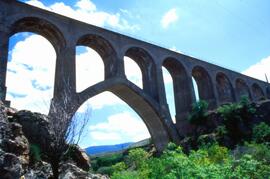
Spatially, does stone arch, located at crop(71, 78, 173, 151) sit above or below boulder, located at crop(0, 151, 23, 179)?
above

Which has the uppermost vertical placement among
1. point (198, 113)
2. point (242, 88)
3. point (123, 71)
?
point (242, 88)

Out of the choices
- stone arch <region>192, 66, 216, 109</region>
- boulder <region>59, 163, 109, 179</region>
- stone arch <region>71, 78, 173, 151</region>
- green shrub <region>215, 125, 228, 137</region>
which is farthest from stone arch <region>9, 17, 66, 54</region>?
stone arch <region>192, 66, 216, 109</region>

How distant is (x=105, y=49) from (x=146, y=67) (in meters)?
4.28

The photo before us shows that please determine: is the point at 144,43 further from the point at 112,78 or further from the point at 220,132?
the point at 220,132

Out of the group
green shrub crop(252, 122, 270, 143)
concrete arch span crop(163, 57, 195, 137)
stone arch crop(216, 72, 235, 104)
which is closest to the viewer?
green shrub crop(252, 122, 270, 143)

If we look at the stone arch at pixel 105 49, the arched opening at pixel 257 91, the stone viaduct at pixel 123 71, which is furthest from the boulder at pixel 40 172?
the arched opening at pixel 257 91

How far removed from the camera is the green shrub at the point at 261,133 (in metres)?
25.6

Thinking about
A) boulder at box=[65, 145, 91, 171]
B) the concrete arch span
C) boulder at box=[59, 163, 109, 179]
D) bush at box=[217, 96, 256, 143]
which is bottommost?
boulder at box=[59, 163, 109, 179]

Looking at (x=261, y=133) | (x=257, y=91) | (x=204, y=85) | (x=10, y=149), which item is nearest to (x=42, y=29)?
(x=10, y=149)

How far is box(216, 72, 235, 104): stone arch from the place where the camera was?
35.0m

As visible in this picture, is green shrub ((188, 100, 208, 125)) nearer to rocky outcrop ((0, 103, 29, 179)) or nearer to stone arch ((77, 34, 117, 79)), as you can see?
stone arch ((77, 34, 117, 79))

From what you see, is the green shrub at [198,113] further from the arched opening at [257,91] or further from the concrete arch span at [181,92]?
the arched opening at [257,91]

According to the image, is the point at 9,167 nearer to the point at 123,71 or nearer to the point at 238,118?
the point at 123,71

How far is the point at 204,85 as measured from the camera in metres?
33.1
